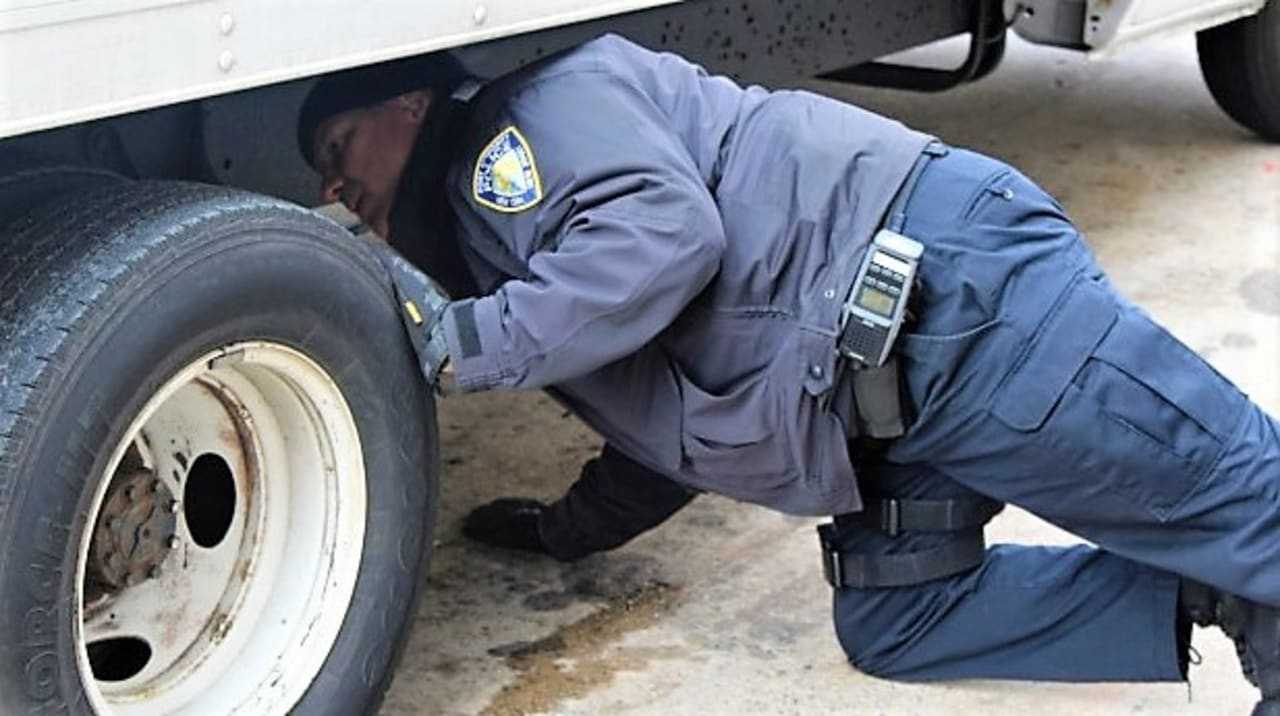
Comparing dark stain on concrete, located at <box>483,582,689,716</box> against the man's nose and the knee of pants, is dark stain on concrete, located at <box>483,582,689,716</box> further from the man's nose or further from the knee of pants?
the man's nose

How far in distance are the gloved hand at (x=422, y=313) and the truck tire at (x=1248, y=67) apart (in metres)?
3.84

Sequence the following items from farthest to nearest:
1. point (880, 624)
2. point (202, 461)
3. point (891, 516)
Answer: point (880, 624) < point (891, 516) < point (202, 461)

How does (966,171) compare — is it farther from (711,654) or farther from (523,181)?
(711,654)

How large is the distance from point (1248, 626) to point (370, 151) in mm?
1469

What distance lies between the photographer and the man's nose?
3002 millimetres

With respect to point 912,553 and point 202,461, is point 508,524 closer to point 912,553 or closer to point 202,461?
point 912,553

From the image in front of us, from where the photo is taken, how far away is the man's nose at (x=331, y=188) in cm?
300

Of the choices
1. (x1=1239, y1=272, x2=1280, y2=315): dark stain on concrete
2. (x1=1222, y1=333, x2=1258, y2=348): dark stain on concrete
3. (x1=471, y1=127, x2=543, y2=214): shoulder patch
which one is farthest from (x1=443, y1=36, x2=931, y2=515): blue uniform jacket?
(x1=1239, y1=272, x2=1280, y2=315): dark stain on concrete

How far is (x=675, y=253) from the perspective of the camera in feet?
Answer: 8.94

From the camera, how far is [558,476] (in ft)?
13.3

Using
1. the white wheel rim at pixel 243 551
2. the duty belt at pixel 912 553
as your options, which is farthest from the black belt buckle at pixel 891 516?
the white wheel rim at pixel 243 551

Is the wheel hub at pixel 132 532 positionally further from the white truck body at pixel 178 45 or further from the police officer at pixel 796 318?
the white truck body at pixel 178 45

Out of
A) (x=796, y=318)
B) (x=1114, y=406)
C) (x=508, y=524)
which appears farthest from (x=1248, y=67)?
(x=796, y=318)

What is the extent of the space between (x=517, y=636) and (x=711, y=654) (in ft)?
1.09
